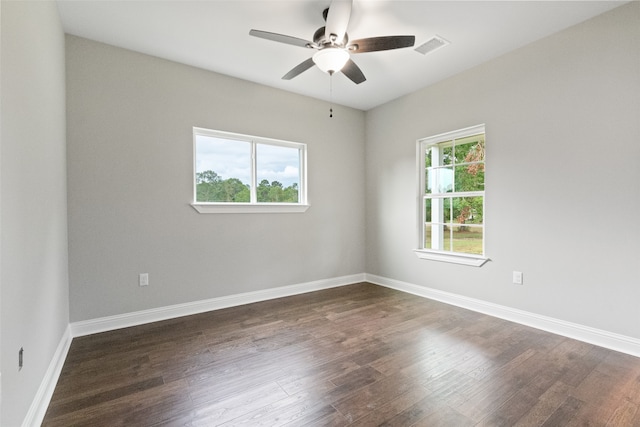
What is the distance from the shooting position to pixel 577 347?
93.9 inches

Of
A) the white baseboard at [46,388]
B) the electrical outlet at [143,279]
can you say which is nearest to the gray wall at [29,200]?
the white baseboard at [46,388]

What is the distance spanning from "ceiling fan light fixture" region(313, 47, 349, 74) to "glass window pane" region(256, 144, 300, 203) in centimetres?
171

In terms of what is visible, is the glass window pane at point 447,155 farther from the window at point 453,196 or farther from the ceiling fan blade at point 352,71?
the ceiling fan blade at point 352,71

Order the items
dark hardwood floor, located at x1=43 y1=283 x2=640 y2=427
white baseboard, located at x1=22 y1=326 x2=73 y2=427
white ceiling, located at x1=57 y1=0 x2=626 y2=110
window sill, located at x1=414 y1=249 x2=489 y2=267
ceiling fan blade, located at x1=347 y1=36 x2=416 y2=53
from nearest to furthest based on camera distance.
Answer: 1. white baseboard, located at x1=22 y1=326 x2=73 y2=427
2. dark hardwood floor, located at x1=43 y1=283 x2=640 y2=427
3. ceiling fan blade, located at x1=347 y1=36 x2=416 y2=53
4. white ceiling, located at x1=57 y1=0 x2=626 y2=110
5. window sill, located at x1=414 y1=249 x2=489 y2=267

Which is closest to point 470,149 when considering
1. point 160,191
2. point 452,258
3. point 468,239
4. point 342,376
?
point 468,239

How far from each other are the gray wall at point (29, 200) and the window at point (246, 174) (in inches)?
51.0

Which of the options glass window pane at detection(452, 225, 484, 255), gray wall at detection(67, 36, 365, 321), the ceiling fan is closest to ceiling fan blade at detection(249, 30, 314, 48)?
the ceiling fan

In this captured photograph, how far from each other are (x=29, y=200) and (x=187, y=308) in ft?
6.53

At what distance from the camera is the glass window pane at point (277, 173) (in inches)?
149

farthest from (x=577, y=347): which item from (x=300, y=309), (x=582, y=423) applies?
(x=300, y=309)

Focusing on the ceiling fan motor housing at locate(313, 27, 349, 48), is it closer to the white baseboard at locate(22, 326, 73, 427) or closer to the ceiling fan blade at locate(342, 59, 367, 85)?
the ceiling fan blade at locate(342, 59, 367, 85)

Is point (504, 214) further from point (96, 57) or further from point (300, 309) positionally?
point (96, 57)

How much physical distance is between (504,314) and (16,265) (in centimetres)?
387

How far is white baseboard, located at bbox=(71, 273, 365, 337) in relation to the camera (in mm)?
2715
